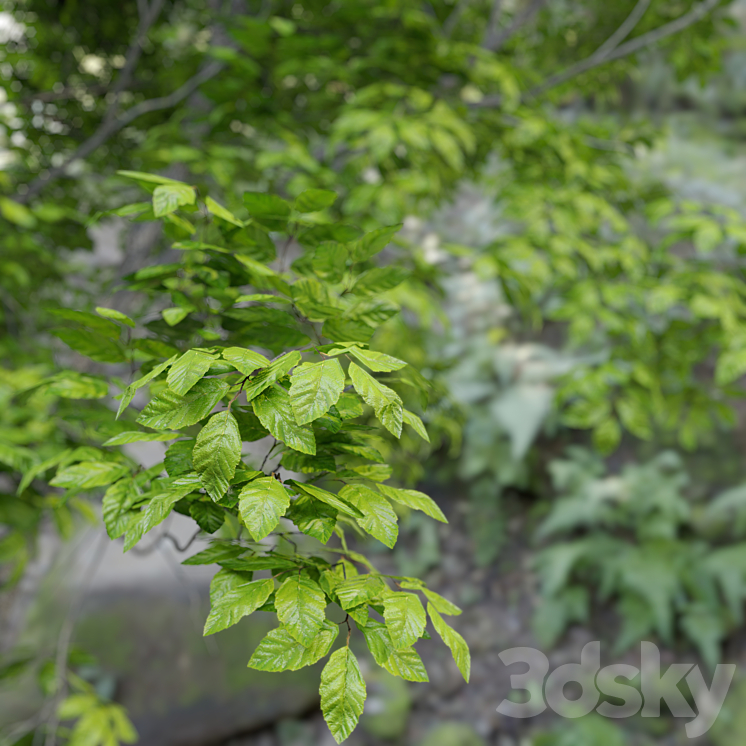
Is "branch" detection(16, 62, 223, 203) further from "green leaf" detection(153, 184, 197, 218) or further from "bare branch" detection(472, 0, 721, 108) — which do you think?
"green leaf" detection(153, 184, 197, 218)

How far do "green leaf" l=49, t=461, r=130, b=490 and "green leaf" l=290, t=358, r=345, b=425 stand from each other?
26 cm

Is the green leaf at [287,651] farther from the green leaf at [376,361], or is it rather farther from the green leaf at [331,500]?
the green leaf at [376,361]

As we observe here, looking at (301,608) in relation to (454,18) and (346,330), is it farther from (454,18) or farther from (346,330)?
(454,18)

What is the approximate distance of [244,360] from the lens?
374 millimetres

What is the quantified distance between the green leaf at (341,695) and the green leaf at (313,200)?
0.42 meters

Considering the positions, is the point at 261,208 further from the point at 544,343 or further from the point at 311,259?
the point at 544,343

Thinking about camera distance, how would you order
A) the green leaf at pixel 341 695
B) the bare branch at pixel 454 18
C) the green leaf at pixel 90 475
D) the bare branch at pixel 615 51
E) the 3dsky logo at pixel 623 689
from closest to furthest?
the green leaf at pixel 341 695, the green leaf at pixel 90 475, the bare branch at pixel 615 51, the bare branch at pixel 454 18, the 3dsky logo at pixel 623 689

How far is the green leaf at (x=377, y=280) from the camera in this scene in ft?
1.77

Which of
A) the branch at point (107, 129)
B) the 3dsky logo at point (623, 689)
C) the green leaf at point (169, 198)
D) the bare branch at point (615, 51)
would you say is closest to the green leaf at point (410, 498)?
the green leaf at point (169, 198)

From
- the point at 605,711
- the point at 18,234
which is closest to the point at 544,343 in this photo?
the point at 605,711

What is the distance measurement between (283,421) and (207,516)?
0.11 metres

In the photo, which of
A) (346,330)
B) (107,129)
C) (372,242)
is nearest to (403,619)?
(346,330)

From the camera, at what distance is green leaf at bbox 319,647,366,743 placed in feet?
1.08

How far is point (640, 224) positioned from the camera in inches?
165
